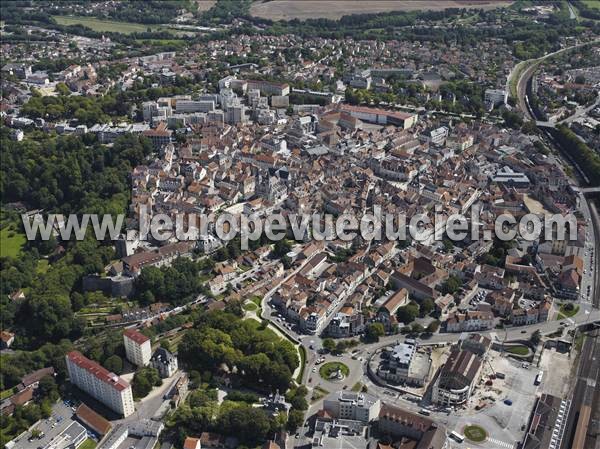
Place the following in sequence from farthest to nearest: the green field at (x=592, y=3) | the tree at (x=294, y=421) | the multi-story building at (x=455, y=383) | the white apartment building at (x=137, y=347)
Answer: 1. the green field at (x=592, y=3)
2. the white apartment building at (x=137, y=347)
3. the multi-story building at (x=455, y=383)
4. the tree at (x=294, y=421)

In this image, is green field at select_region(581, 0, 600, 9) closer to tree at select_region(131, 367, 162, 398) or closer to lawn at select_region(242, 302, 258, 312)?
lawn at select_region(242, 302, 258, 312)

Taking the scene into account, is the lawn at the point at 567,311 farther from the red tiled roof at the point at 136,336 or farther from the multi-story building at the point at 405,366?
the red tiled roof at the point at 136,336

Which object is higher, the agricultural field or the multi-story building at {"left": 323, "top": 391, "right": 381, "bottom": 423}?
the agricultural field

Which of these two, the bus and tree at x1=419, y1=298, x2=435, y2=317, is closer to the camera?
the bus

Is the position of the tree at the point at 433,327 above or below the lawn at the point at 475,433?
above

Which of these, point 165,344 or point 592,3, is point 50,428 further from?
point 592,3

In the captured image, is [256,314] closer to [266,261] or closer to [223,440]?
[266,261]

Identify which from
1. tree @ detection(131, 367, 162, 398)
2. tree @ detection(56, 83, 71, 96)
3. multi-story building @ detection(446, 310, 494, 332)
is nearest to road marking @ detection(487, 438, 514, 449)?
multi-story building @ detection(446, 310, 494, 332)

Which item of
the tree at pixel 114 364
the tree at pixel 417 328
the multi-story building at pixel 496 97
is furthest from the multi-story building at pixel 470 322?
the multi-story building at pixel 496 97
